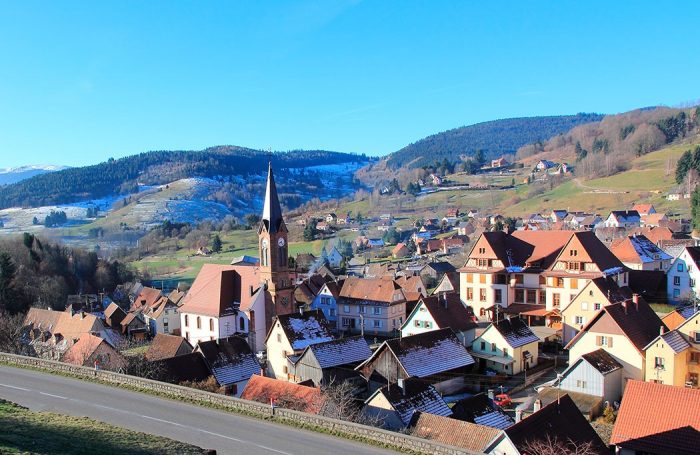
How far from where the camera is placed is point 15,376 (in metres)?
30.1

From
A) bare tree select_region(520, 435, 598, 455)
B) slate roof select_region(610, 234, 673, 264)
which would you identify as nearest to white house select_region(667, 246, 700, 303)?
slate roof select_region(610, 234, 673, 264)

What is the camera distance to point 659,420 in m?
23.8

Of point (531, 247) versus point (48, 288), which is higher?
point (531, 247)

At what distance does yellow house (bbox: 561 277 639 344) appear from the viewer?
4244 cm

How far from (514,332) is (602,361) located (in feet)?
23.0

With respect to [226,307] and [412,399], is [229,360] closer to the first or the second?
[412,399]

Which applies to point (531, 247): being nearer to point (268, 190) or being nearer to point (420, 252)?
point (268, 190)

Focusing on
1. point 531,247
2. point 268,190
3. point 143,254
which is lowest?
point 143,254

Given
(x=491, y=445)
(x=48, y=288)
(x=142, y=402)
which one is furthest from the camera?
(x=48, y=288)

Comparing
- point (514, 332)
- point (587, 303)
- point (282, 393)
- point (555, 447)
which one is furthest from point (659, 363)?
point (282, 393)

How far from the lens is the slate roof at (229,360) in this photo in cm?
3555

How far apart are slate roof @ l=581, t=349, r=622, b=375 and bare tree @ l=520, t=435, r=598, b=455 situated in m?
10.4

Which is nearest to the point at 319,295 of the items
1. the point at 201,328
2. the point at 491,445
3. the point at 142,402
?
the point at 201,328

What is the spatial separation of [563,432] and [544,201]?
Result: 412 ft
